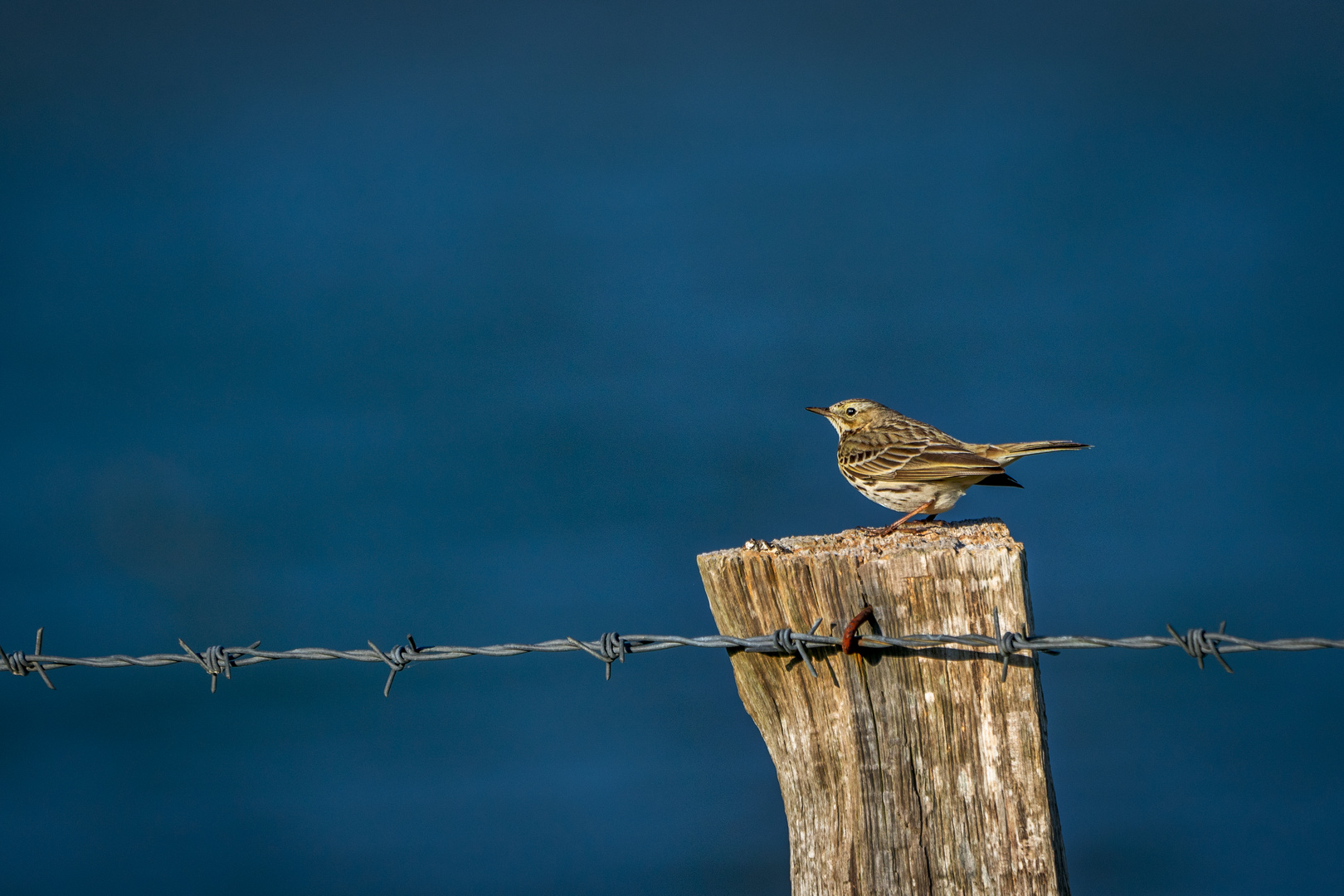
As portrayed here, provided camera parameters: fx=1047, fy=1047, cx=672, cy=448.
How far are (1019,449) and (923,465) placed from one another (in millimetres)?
554

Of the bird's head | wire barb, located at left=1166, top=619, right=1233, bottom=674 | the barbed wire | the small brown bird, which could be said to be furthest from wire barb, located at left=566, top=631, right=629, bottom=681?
the bird's head

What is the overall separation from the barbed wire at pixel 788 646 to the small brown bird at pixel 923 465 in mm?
2577

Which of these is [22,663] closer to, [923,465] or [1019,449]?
[923,465]

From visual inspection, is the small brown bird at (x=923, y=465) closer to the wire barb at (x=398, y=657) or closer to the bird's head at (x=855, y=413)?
the bird's head at (x=855, y=413)

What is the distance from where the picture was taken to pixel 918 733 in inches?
103

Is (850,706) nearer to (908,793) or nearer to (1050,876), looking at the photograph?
(908,793)

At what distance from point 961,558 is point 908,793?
0.60 metres

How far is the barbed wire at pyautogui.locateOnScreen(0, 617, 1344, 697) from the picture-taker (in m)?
2.51

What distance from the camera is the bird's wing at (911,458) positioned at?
5.29 m

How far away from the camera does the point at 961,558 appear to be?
2582 mm

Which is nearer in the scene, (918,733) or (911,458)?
(918,733)

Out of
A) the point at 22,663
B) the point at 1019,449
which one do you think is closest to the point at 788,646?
the point at 22,663

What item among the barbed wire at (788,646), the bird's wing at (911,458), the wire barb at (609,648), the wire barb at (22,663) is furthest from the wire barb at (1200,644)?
the wire barb at (22,663)

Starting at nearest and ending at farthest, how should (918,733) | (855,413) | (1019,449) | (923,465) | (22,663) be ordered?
(918,733), (22,663), (923,465), (1019,449), (855,413)
